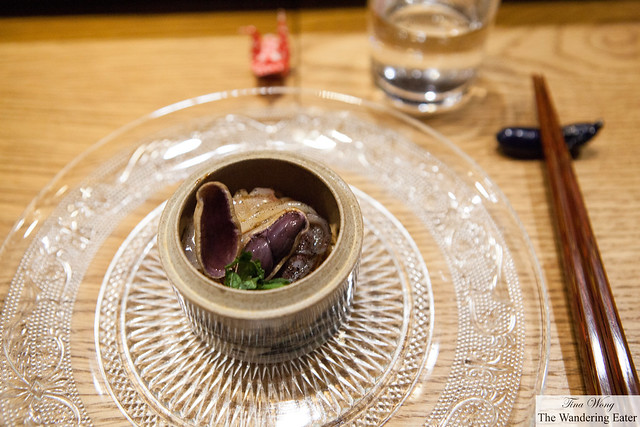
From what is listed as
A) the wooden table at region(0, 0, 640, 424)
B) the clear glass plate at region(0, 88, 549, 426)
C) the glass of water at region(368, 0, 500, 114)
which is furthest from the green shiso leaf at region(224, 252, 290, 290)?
the glass of water at region(368, 0, 500, 114)

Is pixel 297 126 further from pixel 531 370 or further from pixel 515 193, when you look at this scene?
pixel 531 370

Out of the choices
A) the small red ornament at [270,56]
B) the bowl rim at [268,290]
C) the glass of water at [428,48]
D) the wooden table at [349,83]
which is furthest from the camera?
the small red ornament at [270,56]

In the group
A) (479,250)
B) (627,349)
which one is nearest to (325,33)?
(479,250)

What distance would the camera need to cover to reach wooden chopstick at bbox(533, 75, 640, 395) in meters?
1.06

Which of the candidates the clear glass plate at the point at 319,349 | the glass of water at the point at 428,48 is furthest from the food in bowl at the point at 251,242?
the glass of water at the point at 428,48

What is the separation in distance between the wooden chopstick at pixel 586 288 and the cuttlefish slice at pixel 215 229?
79 cm

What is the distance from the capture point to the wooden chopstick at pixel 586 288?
41.8 inches

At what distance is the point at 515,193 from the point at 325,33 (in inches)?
39.7

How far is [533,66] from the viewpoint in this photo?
189 cm

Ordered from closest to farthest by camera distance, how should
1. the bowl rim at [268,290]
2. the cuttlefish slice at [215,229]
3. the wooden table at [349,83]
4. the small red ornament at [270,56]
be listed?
the bowl rim at [268,290]
the cuttlefish slice at [215,229]
the wooden table at [349,83]
the small red ornament at [270,56]

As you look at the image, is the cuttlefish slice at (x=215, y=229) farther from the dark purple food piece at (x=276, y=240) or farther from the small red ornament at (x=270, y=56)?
the small red ornament at (x=270, y=56)

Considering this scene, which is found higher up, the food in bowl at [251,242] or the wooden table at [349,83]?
the wooden table at [349,83]

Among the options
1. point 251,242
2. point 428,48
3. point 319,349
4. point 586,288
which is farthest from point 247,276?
point 428,48

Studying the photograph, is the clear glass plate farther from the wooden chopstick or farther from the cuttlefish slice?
the cuttlefish slice
